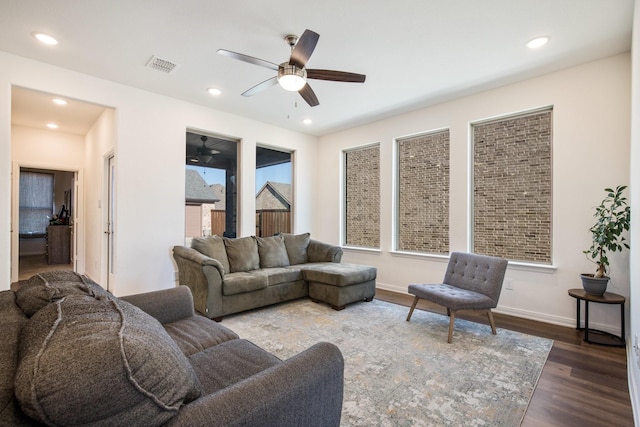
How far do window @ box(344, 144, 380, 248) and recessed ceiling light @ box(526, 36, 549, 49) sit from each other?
2.63 m

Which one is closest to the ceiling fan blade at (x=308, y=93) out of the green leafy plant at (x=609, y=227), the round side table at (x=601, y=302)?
the green leafy plant at (x=609, y=227)

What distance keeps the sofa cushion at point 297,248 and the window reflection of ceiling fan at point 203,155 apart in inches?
68.5

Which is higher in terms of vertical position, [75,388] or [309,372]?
[75,388]

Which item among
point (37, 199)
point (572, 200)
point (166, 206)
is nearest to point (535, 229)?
point (572, 200)

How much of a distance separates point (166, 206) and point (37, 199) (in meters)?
7.44

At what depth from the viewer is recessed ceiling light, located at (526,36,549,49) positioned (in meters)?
2.80

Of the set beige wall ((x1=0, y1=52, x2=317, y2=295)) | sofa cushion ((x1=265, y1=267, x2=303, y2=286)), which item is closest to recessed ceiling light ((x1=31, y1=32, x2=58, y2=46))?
beige wall ((x1=0, y1=52, x2=317, y2=295))

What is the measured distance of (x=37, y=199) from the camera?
8.72 metres

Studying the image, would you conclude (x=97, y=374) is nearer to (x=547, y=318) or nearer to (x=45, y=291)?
(x=45, y=291)

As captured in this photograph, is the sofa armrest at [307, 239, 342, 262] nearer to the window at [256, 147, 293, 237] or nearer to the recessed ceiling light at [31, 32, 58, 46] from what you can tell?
the window at [256, 147, 293, 237]

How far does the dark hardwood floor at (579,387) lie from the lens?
1854 mm

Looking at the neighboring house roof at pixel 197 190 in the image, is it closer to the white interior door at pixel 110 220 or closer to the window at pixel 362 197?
the white interior door at pixel 110 220

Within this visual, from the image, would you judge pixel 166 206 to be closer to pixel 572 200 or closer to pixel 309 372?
pixel 309 372

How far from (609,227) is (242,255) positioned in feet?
13.1
